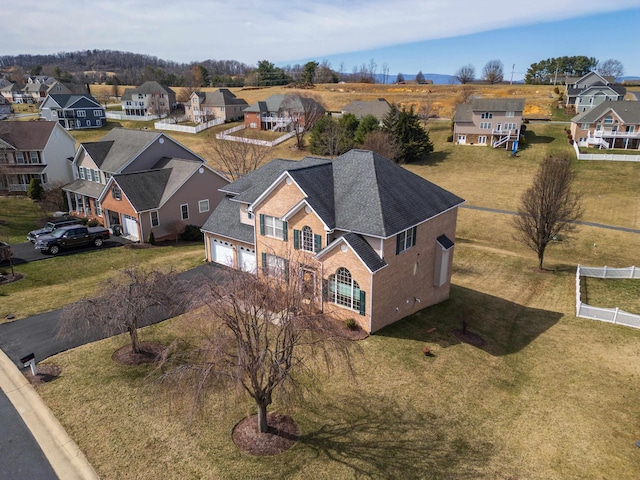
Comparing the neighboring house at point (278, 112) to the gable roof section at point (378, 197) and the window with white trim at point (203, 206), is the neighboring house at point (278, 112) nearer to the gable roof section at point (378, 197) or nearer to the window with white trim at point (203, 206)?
the window with white trim at point (203, 206)

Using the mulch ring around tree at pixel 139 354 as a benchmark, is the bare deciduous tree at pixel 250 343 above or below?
above

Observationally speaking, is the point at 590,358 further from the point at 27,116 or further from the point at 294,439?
the point at 27,116

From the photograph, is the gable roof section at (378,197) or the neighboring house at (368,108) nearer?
the gable roof section at (378,197)

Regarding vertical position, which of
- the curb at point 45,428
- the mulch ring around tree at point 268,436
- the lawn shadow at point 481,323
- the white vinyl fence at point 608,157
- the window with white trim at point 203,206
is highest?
the white vinyl fence at point 608,157

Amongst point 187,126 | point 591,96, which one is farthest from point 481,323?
point 187,126

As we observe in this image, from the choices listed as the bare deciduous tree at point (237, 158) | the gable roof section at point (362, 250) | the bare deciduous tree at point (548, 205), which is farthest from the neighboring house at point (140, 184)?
the bare deciduous tree at point (548, 205)

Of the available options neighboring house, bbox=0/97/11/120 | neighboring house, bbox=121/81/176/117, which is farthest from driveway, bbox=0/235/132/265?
neighboring house, bbox=0/97/11/120

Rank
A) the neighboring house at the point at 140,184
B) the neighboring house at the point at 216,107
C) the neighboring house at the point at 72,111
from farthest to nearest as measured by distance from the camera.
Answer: the neighboring house at the point at 216,107 → the neighboring house at the point at 72,111 → the neighboring house at the point at 140,184
